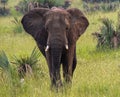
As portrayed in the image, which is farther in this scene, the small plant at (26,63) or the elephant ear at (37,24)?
the small plant at (26,63)

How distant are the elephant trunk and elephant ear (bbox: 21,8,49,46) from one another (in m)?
0.67

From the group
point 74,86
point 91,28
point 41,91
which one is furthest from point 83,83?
point 91,28

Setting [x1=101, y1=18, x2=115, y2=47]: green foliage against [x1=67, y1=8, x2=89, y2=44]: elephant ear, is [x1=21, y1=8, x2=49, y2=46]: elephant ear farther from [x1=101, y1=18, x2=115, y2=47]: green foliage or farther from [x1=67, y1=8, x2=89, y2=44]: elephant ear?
[x1=101, y1=18, x2=115, y2=47]: green foliage

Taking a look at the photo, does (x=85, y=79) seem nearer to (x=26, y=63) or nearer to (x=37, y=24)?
(x=37, y=24)

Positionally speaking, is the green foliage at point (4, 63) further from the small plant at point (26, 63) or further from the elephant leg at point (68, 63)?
the elephant leg at point (68, 63)

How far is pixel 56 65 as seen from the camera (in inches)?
313

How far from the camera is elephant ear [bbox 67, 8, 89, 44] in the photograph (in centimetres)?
853

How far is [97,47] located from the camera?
14.2m

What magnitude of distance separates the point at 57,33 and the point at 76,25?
98 cm

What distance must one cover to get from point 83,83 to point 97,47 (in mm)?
5941

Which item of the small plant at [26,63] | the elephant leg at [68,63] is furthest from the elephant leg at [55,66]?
the small plant at [26,63]

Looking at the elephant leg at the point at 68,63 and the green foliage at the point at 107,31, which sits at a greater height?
the elephant leg at the point at 68,63

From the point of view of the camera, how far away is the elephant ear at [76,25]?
8531 millimetres

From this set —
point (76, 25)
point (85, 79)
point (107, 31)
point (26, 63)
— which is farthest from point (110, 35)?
point (76, 25)
